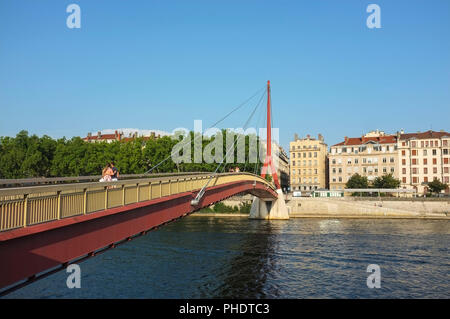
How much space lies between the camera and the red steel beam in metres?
10.4

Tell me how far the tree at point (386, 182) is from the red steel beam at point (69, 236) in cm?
7431

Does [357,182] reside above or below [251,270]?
above

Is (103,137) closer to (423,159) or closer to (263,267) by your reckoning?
(423,159)

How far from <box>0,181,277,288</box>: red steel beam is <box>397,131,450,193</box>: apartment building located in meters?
84.1

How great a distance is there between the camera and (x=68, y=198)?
504 inches

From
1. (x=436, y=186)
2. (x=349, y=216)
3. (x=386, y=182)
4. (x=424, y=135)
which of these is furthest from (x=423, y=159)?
(x=349, y=216)

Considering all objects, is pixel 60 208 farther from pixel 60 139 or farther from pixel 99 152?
pixel 60 139

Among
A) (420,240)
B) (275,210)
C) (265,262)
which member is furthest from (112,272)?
(275,210)

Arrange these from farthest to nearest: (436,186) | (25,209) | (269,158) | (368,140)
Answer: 1. (368,140)
2. (436,186)
3. (269,158)
4. (25,209)

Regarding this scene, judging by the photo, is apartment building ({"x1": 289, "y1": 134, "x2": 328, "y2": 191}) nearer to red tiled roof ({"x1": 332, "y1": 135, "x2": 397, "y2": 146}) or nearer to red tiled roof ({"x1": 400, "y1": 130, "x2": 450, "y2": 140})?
red tiled roof ({"x1": 332, "y1": 135, "x2": 397, "y2": 146})

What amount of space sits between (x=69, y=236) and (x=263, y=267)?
713 inches

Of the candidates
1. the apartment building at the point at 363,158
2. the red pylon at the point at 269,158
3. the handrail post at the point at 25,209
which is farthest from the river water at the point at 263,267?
the apartment building at the point at 363,158

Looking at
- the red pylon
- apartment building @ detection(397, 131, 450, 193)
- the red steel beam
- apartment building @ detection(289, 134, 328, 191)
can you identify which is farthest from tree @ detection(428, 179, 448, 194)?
the red steel beam

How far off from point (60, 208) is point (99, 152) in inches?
2815
